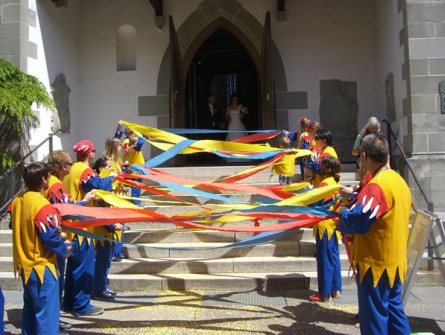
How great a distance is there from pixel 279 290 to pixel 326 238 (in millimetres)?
915

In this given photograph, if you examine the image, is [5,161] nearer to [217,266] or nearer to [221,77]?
[217,266]

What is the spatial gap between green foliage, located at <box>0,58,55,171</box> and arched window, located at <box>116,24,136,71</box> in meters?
3.13

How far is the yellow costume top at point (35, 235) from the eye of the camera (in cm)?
323

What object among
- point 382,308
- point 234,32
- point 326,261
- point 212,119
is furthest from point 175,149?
point 212,119

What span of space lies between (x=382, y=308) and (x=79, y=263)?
2.85m

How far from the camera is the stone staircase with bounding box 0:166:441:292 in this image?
17.0 feet

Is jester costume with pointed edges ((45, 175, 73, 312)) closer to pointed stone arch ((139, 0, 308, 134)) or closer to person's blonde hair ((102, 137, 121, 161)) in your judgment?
person's blonde hair ((102, 137, 121, 161))

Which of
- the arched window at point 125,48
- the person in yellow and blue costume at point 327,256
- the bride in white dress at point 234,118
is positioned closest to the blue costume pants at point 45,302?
the person in yellow and blue costume at point 327,256

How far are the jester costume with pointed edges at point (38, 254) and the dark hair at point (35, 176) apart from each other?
0.05 meters

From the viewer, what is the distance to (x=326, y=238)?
4656mm

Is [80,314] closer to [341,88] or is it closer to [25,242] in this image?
[25,242]

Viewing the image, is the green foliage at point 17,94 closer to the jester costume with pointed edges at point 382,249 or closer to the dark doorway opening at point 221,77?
the dark doorway opening at point 221,77

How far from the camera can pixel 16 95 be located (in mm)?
6945

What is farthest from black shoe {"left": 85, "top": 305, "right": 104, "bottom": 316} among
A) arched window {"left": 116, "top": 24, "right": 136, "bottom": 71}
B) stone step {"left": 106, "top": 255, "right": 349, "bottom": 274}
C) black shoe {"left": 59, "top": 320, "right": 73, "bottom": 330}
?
arched window {"left": 116, "top": 24, "right": 136, "bottom": 71}
